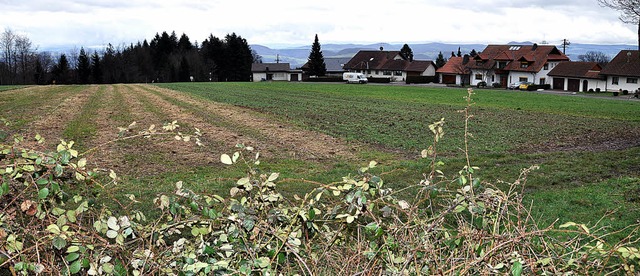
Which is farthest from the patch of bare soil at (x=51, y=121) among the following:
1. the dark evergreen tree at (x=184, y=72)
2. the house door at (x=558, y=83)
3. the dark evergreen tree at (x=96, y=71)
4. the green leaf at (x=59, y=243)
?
the dark evergreen tree at (x=96, y=71)

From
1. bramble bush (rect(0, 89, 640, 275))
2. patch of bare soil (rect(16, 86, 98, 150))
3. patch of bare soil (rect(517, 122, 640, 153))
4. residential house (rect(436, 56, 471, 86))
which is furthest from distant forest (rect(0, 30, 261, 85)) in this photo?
bramble bush (rect(0, 89, 640, 275))

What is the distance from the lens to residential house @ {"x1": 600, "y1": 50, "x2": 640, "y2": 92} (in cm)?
5816

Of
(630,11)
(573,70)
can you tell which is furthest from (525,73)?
(630,11)

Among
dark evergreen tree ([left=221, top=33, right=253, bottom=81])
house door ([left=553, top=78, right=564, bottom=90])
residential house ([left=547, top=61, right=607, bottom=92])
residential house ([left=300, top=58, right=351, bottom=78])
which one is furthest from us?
residential house ([left=300, top=58, right=351, bottom=78])

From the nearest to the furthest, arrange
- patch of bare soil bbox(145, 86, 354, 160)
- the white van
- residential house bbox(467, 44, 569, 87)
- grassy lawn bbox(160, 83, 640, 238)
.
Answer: grassy lawn bbox(160, 83, 640, 238) → patch of bare soil bbox(145, 86, 354, 160) → residential house bbox(467, 44, 569, 87) → the white van

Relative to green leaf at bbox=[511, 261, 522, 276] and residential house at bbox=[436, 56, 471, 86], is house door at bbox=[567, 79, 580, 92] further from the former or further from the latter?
green leaf at bbox=[511, 261, 522, 276]

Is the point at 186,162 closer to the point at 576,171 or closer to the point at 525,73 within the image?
the point at 576,171

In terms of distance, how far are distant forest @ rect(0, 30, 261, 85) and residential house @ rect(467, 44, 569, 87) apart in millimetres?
41148

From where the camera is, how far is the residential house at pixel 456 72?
3167 inches

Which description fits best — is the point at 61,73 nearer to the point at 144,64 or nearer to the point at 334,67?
the point at 144,64

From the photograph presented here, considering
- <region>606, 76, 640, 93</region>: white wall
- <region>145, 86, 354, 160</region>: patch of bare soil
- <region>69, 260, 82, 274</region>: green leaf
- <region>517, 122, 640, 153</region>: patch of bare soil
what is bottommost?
<region>517, 122, 640, 153</region>: patch of bare soil

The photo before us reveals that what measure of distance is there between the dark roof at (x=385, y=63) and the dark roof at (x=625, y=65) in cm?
3450

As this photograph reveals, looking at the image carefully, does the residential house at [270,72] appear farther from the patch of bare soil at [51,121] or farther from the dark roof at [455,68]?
the patch of bare soil at [51,121]

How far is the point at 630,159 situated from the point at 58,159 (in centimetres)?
1398
